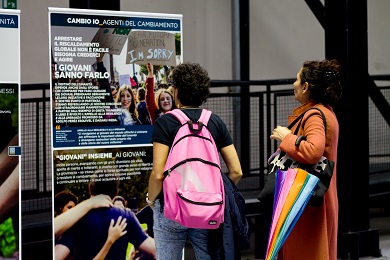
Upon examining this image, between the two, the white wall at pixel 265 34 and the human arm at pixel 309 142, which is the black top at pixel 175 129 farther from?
the white wall at pixel 265 34

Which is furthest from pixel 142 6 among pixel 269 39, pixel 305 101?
pixel 305 101

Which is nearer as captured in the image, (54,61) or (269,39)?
(54,61)

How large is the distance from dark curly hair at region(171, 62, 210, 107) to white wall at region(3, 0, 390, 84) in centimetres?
599

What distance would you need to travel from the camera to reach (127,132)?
577cm

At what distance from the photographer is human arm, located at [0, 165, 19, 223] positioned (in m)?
5.40

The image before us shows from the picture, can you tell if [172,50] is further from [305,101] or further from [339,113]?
[339,113]

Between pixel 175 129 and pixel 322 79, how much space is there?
36.7 inches

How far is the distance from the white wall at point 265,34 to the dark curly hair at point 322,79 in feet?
20.0

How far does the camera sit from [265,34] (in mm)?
11477

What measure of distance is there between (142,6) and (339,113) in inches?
157

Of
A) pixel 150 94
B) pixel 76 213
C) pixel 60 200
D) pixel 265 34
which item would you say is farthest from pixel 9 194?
pixel 265 34

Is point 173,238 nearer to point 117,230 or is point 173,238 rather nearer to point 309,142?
point 309,142

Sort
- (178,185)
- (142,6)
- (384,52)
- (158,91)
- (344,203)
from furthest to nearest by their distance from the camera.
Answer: (384,52) < (142,6) < (344,203) < (158,91) < (178,185)

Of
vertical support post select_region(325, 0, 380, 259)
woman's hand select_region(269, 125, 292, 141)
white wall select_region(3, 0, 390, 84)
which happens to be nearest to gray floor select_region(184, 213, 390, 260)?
vertical support post select_region(325, 0, 380, 259)
